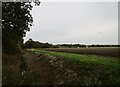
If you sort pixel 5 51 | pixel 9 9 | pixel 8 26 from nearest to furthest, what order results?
pixel 9 9 < pixel 8 26 < pixel 5 51

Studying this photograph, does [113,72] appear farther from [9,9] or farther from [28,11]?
[28,11]

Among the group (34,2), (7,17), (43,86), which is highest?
(34,2)

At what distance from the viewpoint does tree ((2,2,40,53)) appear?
89.1 feet

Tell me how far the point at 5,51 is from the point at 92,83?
2093 cm

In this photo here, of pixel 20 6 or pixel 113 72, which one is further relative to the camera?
pixel 20 6

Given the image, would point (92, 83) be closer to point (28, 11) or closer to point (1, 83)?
point (1, 83)

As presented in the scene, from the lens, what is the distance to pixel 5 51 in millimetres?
31562

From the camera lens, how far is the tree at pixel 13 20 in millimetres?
27156

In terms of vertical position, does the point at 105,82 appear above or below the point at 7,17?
below

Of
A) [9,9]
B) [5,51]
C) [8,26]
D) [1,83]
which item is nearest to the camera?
[1,83]

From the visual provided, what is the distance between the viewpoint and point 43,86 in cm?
1339

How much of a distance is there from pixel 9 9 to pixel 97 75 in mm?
16024

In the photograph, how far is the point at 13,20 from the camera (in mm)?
27625

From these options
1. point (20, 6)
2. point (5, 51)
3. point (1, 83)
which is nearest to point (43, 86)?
point (1, 83)
